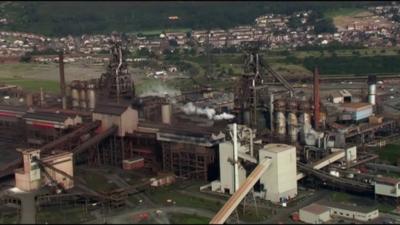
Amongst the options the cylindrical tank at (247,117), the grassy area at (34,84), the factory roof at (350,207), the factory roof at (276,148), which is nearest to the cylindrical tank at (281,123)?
the cylindrical tank at (247,117)

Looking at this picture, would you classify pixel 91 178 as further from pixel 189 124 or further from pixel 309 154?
pixel 309 154

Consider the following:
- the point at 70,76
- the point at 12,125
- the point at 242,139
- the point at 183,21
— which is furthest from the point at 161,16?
the point at 242,139

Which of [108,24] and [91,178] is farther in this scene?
[108,24]

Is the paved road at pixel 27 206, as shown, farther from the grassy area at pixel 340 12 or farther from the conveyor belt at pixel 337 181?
the grassy area at pixel 340 12

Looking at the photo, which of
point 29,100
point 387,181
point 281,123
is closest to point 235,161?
point 387,181

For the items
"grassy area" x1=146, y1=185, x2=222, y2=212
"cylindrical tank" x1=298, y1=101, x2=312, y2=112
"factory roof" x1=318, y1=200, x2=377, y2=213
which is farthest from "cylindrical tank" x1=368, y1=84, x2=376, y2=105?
"grassy area" x1=146, y1=185, x2=222, y2=212

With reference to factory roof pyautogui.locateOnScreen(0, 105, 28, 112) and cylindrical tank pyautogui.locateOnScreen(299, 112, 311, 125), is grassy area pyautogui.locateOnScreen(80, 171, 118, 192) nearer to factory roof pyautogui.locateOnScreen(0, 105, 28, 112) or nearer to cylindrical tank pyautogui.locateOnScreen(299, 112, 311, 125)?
factory roof pyautogui.locateOnScreen(0, 105, 28, 112)
